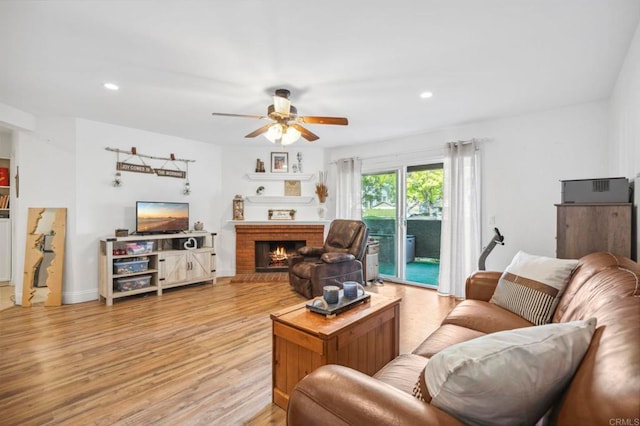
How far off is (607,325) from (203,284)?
15.5 feet

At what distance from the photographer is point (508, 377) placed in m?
0.73

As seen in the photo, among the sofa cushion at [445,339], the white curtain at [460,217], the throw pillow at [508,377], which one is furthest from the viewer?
the white curtain at [460,217]

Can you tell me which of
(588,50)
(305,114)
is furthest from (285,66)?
(588,50)

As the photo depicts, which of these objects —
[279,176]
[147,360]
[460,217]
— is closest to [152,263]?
[147,360]

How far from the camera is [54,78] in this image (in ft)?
8.49

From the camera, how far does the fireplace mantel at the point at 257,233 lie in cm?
510

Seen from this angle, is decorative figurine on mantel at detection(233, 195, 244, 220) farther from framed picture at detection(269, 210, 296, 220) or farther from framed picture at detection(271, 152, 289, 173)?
A: framed picture at detection(271, 152, 289, 173)

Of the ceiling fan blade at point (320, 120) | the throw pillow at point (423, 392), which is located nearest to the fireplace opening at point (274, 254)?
the ceiling fan blade at point (320, 120)

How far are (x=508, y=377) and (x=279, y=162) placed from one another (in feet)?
16.3

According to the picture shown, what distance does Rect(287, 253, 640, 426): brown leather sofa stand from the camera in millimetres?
596

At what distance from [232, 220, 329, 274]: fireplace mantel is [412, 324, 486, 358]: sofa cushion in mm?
3513

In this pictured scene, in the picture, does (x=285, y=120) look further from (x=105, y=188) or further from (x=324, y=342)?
(x=105, y=188)

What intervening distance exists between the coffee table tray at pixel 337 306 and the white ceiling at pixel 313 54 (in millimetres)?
1797

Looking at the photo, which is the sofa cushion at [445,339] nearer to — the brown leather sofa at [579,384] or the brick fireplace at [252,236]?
the brown leather sofa at [579,384]
